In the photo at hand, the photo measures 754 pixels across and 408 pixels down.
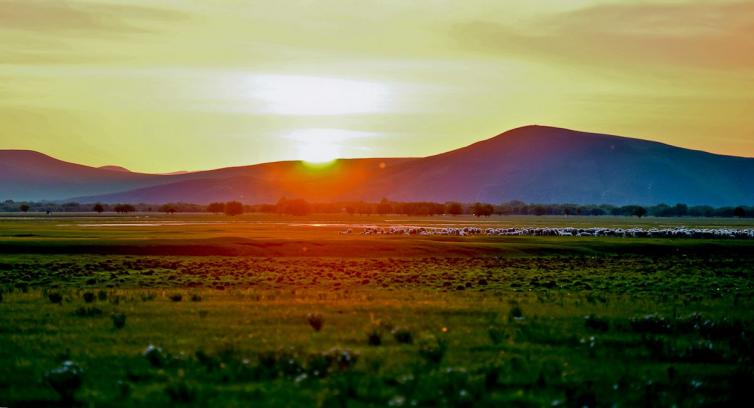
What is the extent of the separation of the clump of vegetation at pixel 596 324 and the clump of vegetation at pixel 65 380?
40.4 ft

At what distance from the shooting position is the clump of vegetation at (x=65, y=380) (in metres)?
12.8

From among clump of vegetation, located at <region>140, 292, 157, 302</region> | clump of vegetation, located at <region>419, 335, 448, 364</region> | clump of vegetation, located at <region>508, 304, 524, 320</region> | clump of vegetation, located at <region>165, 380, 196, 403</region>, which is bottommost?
clump of vegetation, located at <region>165, 380, 196, 403</region>

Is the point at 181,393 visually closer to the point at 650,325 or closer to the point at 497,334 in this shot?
the point at 497,334

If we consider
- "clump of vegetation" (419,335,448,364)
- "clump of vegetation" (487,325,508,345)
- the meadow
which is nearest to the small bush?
the meadow

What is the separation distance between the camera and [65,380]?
13297mm

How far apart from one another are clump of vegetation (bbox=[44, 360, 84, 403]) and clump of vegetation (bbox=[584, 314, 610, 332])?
12.3 metres

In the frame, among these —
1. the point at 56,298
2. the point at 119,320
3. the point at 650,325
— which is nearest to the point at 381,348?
the point at 119,320

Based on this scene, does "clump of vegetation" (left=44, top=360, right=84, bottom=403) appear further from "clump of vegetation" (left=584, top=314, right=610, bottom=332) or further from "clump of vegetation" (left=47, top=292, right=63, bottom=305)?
"clump of vegetation" (left=584, top=314, right=610, bottom=332)

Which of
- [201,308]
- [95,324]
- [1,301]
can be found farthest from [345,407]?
[1,301]

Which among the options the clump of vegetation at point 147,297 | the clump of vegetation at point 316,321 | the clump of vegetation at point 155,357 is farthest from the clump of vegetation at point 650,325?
the clump of vegetation at point 147,297

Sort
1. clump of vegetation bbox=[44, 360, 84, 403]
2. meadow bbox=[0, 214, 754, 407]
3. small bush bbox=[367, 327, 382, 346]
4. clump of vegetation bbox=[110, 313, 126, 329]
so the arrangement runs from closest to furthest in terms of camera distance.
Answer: clump of vegetation bbox=[44, 360, 84, 403] < meadow bbox=[0, 214, 754, 407] < small bush bbox=[367, 327, 382, 346] < clump of vegetation bbox=[110, 313, 126, 329]

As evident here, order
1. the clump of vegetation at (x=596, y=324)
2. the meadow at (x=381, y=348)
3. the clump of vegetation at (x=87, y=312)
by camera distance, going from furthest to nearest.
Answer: the clump of vegetation at (x=87, y=312) < the clump of vegetation at (x=596, y=324) < the meadow at (x=381, y=348)

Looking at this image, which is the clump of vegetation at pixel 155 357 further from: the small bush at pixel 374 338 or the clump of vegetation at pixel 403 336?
the clump of vegetation at pixel 403 336

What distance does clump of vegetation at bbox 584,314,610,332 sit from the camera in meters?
19.7
